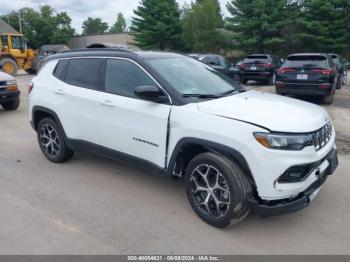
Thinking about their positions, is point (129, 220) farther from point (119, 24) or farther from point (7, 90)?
point (119, 24)

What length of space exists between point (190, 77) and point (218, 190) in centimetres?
147

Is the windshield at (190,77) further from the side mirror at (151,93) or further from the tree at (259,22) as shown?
the tree at (259,22)

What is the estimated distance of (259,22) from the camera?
103ft

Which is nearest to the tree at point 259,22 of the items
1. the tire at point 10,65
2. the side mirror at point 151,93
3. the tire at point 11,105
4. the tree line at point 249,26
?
the tree line at point 249,26

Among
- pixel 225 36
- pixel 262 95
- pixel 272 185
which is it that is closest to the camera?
pixel 272 185

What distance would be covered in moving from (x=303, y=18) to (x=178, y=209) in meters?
32.5

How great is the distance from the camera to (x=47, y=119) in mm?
5281

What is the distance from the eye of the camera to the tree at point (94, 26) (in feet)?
366

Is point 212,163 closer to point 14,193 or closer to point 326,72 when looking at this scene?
point 14,193

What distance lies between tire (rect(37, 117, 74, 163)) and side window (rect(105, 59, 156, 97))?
126 centimetres

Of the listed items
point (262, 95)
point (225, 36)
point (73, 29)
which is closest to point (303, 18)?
point (225, 36)

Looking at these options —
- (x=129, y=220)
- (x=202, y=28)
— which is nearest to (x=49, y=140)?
→ (x=129, y=220)

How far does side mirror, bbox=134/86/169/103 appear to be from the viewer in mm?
3654

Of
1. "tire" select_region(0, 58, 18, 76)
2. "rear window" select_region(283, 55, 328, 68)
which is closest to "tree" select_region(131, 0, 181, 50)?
"tire" select_region(0, 58, 18, 76)
